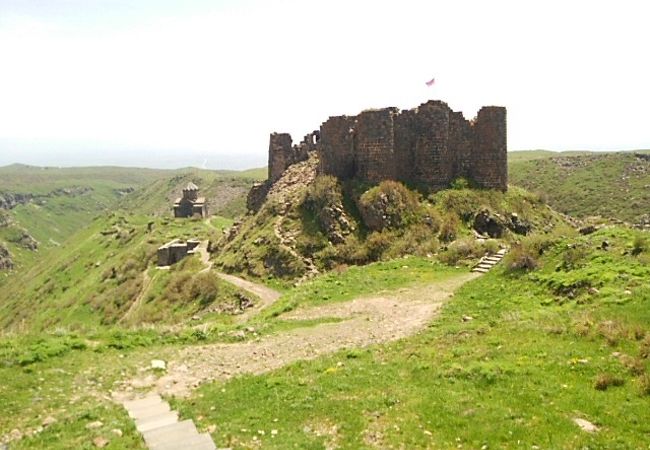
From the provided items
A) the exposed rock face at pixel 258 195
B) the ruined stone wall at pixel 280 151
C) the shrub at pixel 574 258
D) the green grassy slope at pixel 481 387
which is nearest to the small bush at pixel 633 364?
the green grassy slope at pixel 481 387

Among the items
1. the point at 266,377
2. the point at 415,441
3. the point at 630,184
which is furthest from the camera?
the point at 630,184

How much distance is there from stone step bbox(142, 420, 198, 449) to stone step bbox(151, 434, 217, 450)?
0.11m

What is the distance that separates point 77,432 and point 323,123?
74.4ft

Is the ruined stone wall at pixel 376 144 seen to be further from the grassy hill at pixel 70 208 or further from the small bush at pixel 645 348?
the grassy hill at pixel 70 208

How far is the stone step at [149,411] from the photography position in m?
9.95

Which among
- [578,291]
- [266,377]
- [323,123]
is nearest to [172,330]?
[266,377]

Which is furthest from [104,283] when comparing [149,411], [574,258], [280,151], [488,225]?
[574,258]

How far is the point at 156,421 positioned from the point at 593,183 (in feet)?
256

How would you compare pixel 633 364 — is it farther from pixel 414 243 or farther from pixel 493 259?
pixel 414 243

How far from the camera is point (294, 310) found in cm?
1870

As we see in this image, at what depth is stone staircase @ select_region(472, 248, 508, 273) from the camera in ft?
69.4

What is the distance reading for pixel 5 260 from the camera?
368 ft

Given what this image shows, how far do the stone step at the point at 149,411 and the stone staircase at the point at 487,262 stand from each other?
1382cm

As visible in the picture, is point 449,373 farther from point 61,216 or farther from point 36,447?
point 61,216
